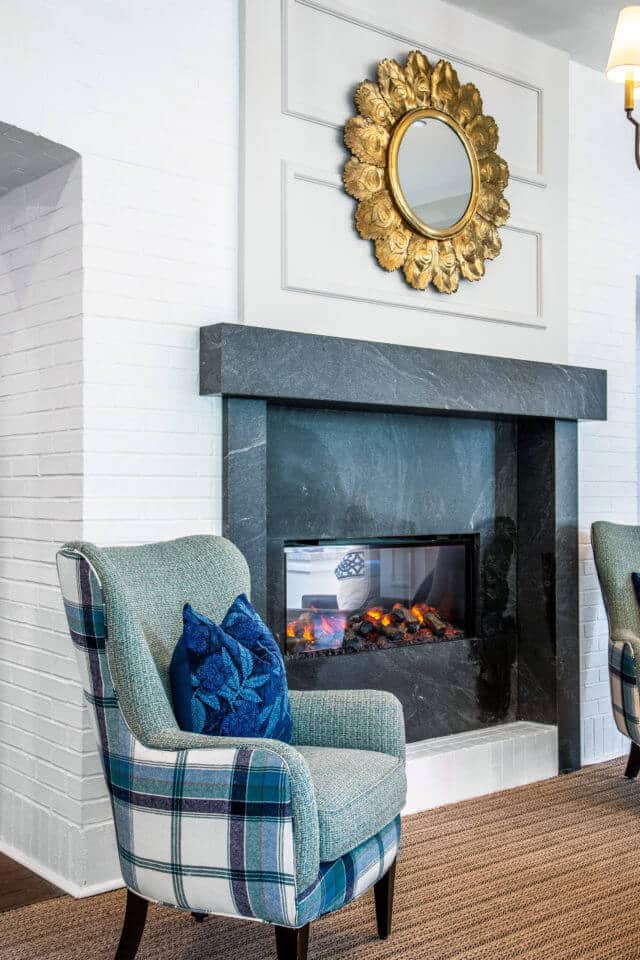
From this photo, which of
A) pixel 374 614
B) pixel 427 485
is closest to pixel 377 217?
pixel 427 485

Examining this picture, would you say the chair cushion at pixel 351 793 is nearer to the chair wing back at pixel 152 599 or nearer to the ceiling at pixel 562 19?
the chair wing back at pixel 152 599

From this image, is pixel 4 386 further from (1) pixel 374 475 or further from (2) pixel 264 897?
(2) pixel 264 897

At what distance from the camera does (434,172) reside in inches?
146

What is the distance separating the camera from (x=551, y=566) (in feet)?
13.2

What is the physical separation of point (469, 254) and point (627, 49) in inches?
55.5

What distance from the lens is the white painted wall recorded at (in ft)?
9.23

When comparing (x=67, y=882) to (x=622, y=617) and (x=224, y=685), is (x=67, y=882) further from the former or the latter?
(x=622, y=617)

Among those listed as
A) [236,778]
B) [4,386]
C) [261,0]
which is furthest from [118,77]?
[236,778]

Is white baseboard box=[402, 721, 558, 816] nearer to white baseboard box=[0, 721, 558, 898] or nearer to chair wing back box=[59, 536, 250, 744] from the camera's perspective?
white baseboard box=[0, 721, 558, 898]

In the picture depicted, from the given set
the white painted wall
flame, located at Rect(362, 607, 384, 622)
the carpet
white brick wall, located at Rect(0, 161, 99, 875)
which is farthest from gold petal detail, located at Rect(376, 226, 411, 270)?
the carpet

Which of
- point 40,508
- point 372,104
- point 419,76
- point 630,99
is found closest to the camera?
point 630,99

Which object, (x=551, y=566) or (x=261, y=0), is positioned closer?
(x=261, y=0)

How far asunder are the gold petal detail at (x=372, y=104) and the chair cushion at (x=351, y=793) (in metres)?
2.18

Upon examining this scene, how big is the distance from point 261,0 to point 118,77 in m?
0.63
